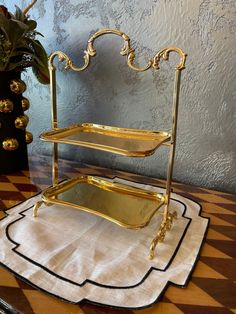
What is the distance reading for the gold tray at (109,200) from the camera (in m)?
0.57

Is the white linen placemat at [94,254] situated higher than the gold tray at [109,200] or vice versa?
the gold tray at [109,200]

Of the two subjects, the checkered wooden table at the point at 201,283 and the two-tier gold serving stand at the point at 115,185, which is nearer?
the checkered wooden table at the point at 201,283

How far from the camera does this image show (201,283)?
1.51 feet

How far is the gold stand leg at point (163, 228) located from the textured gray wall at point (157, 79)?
0.80 ft

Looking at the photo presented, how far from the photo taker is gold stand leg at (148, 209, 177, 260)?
513 mm

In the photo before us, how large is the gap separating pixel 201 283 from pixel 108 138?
0.32m

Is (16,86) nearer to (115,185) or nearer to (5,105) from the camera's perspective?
(5,105)

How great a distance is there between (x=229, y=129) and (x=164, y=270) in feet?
1.37

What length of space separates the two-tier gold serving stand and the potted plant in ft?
0.61

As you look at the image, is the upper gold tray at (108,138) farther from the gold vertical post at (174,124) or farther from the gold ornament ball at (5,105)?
the gold ornament ball at (5,105)

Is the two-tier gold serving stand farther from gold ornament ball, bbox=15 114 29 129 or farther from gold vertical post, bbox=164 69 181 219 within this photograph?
gold ornament ball, bbox=15 114 29 129

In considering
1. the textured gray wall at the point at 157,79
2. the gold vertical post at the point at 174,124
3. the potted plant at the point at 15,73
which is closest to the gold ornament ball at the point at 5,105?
the potted plant at the point at 15,73

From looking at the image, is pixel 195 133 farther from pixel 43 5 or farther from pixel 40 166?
pixel 43 5

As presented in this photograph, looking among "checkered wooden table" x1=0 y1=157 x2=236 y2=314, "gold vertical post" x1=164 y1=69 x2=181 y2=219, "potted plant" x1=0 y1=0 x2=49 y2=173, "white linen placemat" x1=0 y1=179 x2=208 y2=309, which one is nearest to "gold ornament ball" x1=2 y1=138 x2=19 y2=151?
"potted plant" x1=0 y1=0 x2=49 y2=173
